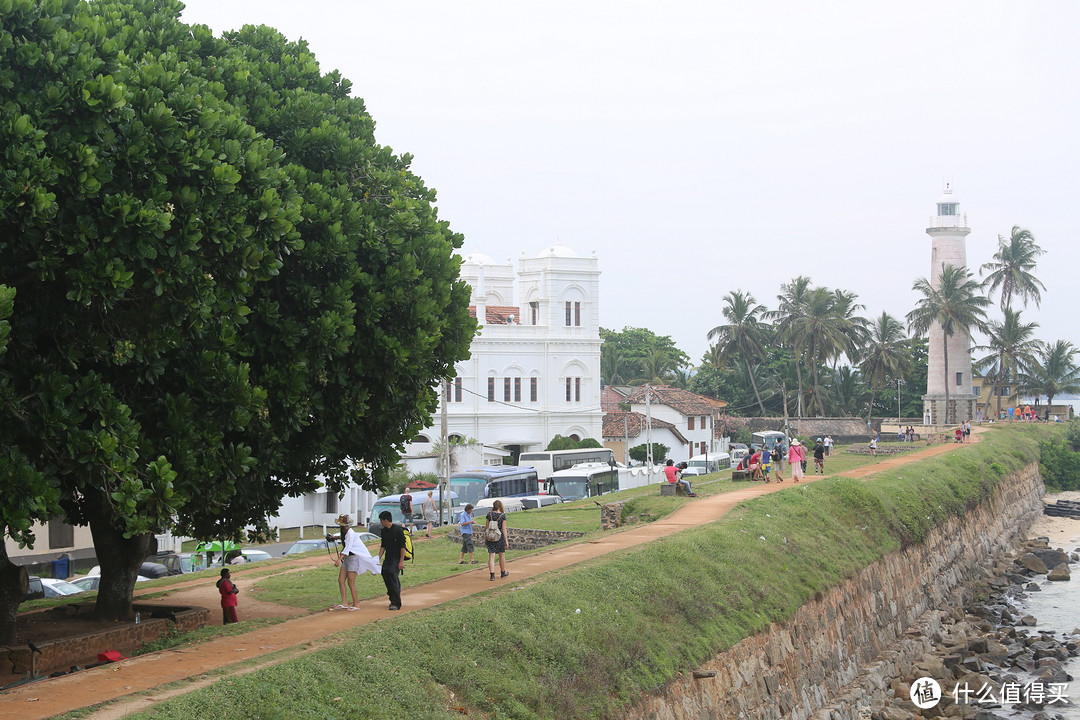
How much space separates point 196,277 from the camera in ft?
36.2

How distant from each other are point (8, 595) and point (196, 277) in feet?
16.7

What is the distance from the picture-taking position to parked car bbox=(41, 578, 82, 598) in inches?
836

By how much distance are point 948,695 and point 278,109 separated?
1734 cm

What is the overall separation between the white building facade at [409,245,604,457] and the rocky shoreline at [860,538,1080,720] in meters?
32.0

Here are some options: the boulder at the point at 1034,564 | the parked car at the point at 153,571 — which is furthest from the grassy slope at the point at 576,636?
the boulder at the point at 1034,564

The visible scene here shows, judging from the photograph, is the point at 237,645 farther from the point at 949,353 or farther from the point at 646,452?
the point at 949,353

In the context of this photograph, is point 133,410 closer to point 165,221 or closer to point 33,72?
point 165,221

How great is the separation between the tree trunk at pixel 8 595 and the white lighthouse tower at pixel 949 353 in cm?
6782

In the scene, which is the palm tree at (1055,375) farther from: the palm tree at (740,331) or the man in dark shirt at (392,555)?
the man in dark shirt at (392,555)

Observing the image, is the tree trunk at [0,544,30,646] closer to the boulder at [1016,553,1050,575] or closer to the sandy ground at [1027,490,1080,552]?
the boulder at [1016,553,1050,575]

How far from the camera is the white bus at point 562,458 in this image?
51375mm

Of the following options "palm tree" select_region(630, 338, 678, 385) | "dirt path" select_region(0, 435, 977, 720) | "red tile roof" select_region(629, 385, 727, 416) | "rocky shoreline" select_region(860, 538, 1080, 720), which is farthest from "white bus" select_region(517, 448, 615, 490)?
"palm tree" select_region(630, 338, 678, 385)

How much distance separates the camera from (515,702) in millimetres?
11820

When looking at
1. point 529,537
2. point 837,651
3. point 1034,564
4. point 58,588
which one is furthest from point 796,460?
point 58,588
